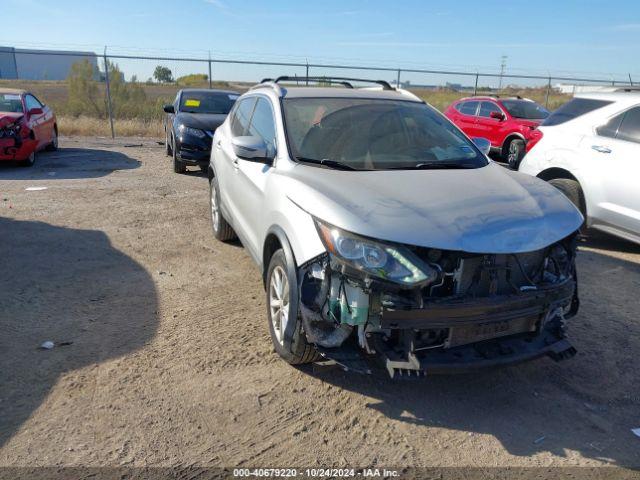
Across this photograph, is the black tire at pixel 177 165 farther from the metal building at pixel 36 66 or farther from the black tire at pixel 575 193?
the metal building at pixel 36 66

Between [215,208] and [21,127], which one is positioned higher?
[21,127]

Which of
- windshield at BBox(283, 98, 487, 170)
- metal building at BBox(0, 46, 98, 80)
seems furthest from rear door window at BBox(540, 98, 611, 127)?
metal building at BBox(0, 46, 98, 80)

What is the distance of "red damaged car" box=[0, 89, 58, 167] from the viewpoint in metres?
10.2

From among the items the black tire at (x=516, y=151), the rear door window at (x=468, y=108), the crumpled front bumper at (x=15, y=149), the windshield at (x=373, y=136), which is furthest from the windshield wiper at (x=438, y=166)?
the rear door window at (x=468, y=108)

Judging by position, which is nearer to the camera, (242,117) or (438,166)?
(438,166)

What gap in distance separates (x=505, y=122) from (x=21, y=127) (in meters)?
10.6

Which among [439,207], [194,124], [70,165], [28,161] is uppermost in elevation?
[439,207]

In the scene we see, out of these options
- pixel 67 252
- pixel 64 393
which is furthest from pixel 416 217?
pixel 67 252

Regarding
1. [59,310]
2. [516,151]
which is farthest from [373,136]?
[516,151]

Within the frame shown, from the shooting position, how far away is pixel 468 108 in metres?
14.4

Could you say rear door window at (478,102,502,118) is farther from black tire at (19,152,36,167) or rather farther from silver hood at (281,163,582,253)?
black tire at (19,152,36,167)

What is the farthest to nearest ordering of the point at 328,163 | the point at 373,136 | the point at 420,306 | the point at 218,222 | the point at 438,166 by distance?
the point at 218,222
the point at 373,136
the point at 438,166
the point at 328,163
the point at 420,306

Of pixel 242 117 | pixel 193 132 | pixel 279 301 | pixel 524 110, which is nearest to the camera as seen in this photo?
pixel 279 301

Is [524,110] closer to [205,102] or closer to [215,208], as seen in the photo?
[205,102]
